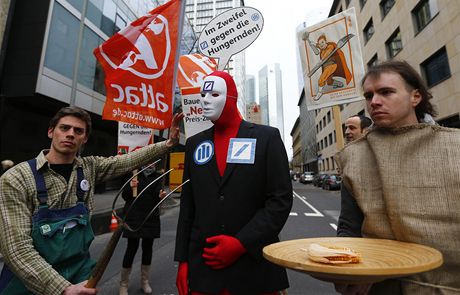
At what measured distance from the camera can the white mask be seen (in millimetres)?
1996

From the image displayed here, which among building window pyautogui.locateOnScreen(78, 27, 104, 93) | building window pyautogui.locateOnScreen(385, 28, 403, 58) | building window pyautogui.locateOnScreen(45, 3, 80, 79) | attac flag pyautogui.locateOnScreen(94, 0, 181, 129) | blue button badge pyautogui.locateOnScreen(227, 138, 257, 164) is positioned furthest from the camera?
building window pyautogui.locateOnScreen(385, 28, 403, 58)

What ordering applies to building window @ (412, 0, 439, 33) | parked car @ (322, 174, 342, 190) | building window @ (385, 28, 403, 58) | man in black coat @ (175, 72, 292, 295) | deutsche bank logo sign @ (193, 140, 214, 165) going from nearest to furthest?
man in black coat @ (175, 72, 292, 295) → deutsche bank logo sign @ (193, 140, 214, 165) → building window @ (412, 0, 439, 33) → building window @ (385, 28, 403, 58) → parked car @ (322, 174, 342, 190)

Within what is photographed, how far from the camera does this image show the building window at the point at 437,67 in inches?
554

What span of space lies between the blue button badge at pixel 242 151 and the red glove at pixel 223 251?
50cm

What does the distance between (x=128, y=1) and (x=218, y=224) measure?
2224 cm

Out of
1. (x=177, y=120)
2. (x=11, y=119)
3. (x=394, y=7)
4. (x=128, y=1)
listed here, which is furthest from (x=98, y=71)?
(x=394, y=7)

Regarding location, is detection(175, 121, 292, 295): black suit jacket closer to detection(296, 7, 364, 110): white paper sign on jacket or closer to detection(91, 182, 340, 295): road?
detection(296, 7, 364, 110): white paper sign on jacket

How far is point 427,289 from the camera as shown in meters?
1.14

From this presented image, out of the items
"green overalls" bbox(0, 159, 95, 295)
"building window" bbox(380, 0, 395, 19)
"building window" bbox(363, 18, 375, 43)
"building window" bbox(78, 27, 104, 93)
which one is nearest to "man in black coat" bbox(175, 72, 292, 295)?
"green overalls" bbox(0, 159, 95, 295)

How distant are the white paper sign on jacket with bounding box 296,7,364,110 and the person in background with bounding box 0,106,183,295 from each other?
278cm

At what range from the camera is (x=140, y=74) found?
3.34 metres

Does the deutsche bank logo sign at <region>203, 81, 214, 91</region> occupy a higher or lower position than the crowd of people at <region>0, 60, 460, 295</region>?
higher

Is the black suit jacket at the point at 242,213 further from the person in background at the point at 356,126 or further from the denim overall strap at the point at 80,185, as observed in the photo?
the person in background at the point at 356,126

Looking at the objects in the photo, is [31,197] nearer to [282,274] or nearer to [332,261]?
[282,274]
